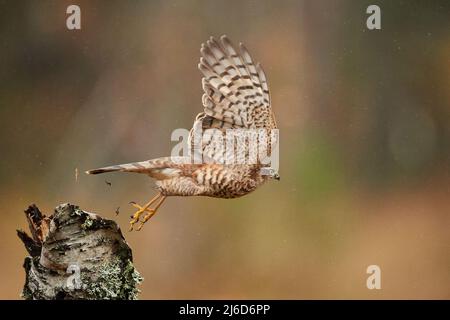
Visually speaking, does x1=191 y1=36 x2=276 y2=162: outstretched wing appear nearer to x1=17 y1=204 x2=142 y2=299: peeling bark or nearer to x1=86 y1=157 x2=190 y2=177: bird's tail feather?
x1=86 y1=157 x2=190 y2=177: bird's tail feather

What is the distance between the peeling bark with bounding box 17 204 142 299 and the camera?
3.76m

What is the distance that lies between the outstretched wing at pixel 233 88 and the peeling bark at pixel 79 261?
3.59ft

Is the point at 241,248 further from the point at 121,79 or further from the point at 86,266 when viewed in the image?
the point at 86,266

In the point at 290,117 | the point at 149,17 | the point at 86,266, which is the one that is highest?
the point at 149,17

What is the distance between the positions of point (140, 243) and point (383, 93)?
3.02 metres

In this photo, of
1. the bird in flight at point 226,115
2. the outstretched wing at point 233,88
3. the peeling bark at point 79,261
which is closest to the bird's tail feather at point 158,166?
the bird in flight at point 226,115

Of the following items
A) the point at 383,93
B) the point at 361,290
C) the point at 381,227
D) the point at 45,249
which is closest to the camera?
the point at 45,249

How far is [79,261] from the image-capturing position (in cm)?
378

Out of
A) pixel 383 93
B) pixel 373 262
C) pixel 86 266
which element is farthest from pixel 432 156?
pixel 86 266

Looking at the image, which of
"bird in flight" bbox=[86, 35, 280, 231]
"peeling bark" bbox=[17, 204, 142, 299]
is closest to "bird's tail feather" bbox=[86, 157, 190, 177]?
"bird in flight" bbox=[86, 35, 280, 231]

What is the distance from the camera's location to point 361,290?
739 cm

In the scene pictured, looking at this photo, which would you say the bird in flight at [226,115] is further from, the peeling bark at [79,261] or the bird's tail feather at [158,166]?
the peeling bark at [79,261]

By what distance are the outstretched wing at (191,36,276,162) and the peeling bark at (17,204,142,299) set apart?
1.09m

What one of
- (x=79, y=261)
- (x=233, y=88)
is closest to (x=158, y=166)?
(x=233, y=88)
